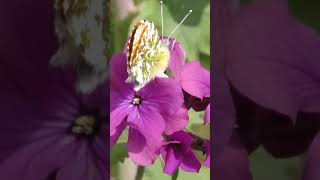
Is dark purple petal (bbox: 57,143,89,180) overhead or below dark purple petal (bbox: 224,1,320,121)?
below

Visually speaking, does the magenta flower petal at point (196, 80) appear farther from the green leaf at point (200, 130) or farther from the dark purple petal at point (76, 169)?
the dark purple petal at point (76, 169)

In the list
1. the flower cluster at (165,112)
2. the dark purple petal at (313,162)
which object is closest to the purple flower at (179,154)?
the flower cluster at (165,112)

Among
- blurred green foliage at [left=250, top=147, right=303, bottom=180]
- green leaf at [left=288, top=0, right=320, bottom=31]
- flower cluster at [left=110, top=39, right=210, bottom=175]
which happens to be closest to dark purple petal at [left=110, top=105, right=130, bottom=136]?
flower cluster at [left=110, top=39, right=210, bottom=175]

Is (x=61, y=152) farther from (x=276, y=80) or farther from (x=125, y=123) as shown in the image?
(x=276, y=80)

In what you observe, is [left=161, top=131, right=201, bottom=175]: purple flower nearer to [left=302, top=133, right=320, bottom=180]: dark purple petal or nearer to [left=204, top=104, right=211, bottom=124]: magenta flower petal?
[left=204, top=104, right=211, bottom=124]: magenta flower petal

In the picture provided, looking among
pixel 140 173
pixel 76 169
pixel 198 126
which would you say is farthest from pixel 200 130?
pixel 76 169

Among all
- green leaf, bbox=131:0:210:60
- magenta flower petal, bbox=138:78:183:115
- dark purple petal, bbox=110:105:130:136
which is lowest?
dark purple petal, bbox=110:105:130:136
